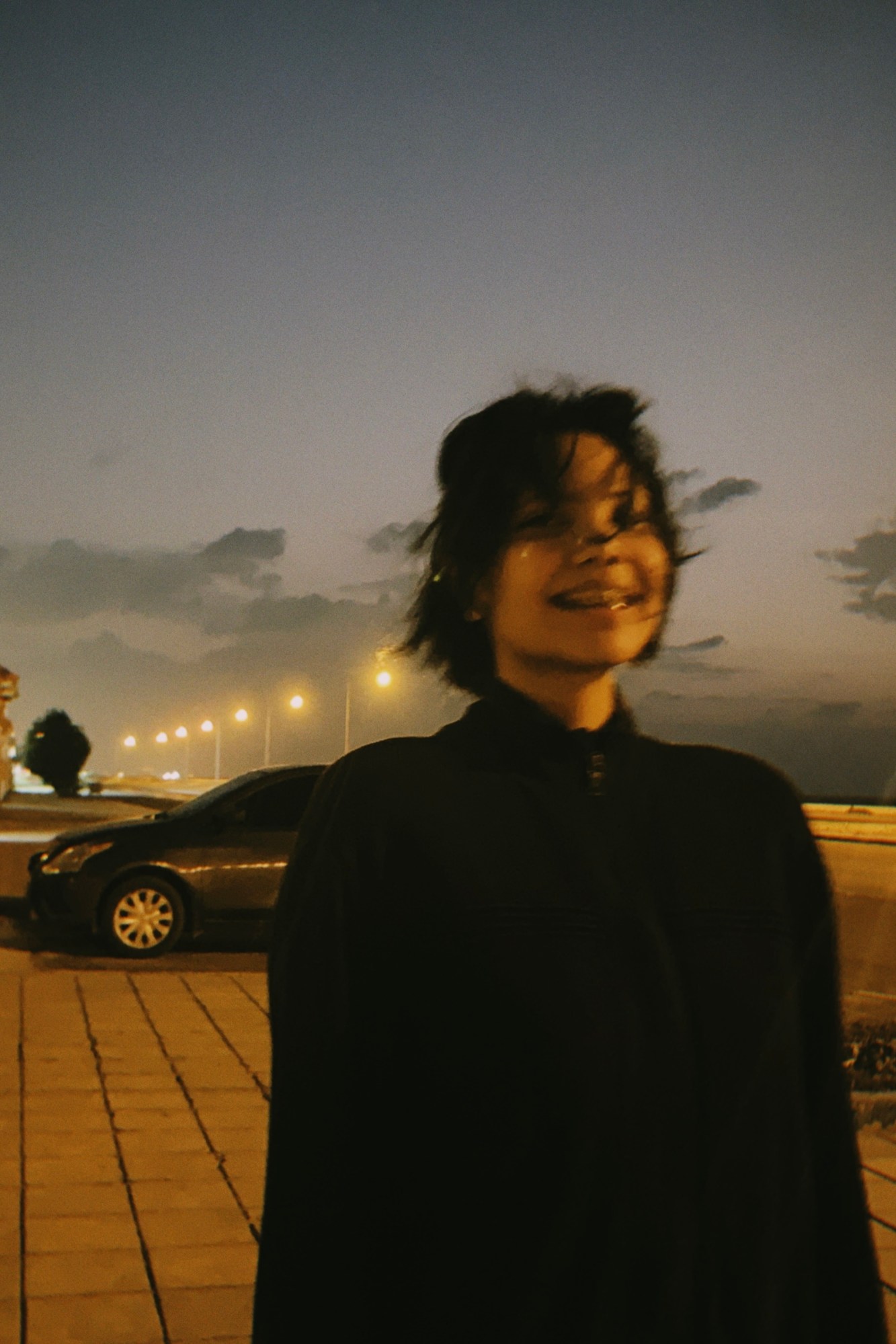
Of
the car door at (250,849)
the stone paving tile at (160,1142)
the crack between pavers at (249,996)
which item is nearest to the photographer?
the stone paving tile at (160,1142)

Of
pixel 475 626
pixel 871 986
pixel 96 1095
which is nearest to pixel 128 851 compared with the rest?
pixel 96 1095

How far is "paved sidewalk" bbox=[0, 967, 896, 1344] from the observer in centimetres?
359

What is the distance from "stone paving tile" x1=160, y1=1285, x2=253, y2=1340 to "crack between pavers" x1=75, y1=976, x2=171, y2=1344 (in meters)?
0.02

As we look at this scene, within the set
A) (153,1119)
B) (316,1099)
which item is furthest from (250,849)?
(316,1099)

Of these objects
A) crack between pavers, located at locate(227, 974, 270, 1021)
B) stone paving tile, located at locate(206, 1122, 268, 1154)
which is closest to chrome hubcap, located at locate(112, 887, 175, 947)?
crack between pavers, located at locate(227, 974, 270, 1021)

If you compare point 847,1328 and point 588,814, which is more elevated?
point 588,814

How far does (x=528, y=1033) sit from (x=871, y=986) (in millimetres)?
9405

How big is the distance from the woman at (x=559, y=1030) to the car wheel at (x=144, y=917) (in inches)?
372

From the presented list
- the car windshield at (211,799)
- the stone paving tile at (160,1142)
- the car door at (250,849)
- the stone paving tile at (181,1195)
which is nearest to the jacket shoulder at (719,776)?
the stone paving tile at (181,1195)

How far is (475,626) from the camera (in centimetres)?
179

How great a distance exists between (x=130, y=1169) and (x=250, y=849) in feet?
19.6

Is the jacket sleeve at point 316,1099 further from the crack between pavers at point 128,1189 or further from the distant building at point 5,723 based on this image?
the distant building at point 5,723

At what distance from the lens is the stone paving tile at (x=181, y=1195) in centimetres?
441

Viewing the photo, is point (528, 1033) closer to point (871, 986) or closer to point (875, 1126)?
point (875, 1126)
